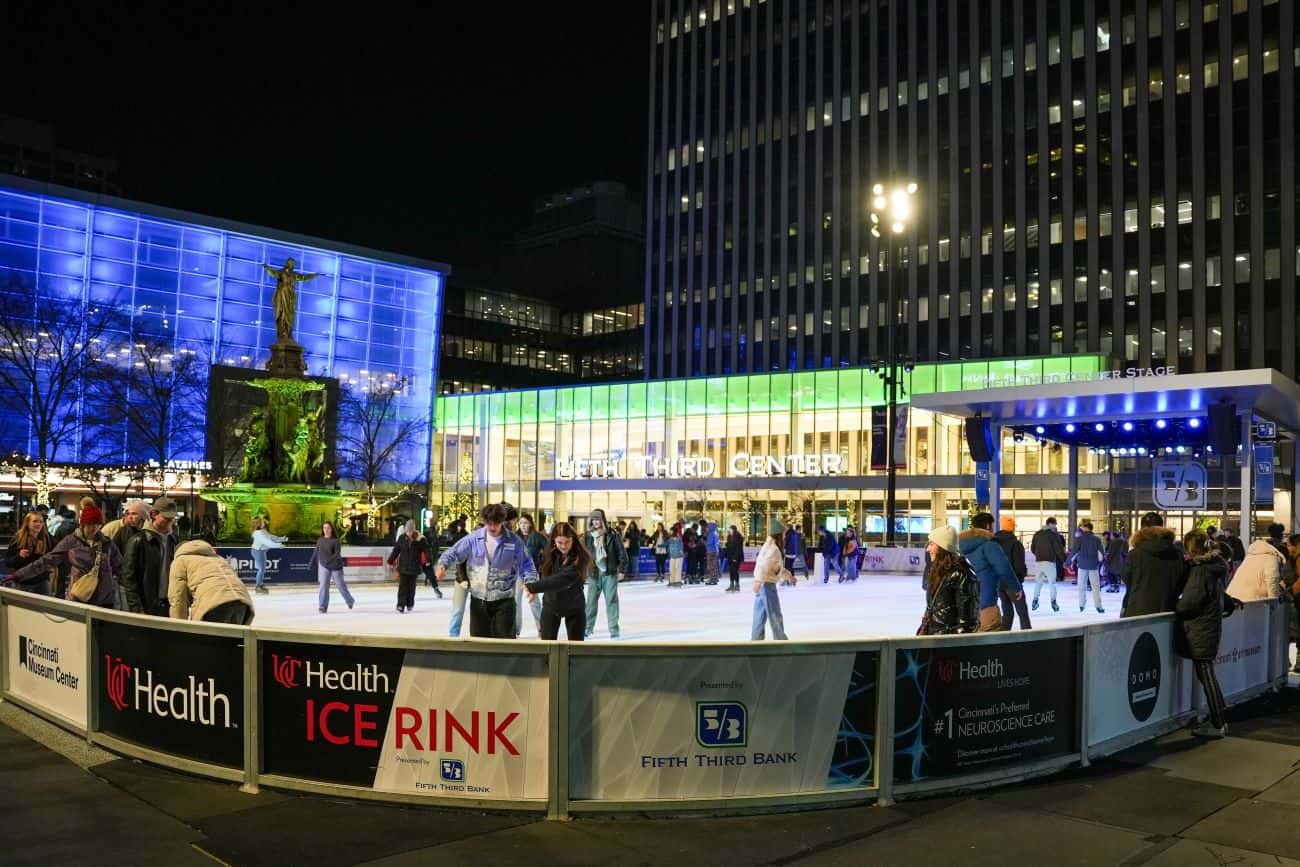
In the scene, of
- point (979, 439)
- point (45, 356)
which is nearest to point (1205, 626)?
point (979, 439)

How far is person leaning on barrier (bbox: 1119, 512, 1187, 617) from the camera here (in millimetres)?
9734

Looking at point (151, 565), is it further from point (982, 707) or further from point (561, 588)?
point (982, 707)

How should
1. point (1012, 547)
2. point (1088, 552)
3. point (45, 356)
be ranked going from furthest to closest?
point (45, 356) → point (1088, 552) → point (1012, 547)

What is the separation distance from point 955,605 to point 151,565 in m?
6.38

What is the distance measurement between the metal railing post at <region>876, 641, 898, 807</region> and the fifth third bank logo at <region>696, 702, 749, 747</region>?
869mm

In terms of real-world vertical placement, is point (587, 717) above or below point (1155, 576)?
below

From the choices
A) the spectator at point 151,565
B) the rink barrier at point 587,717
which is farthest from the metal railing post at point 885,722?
the spectator at point 151,565

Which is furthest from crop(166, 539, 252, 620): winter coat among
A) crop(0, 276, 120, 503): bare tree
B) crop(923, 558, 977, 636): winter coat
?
crop(0, 276, 120, 503): bare tree

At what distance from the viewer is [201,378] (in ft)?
183

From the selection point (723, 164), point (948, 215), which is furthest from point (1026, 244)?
point (723, 164)

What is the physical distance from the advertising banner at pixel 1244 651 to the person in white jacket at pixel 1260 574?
1.48ft

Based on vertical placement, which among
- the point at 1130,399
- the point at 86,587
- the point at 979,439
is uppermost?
the point at 1130,399

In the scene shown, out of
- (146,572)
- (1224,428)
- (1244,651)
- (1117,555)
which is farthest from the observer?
(1224,428)

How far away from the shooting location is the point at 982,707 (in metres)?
7.23
